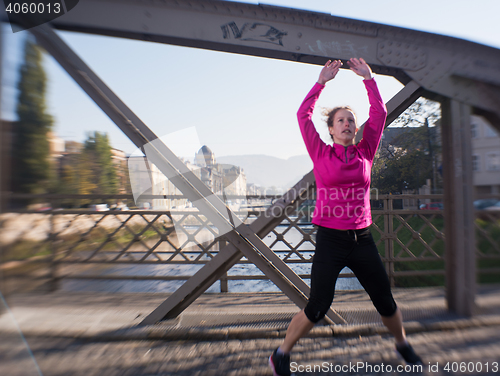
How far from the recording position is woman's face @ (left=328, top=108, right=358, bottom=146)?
6.25 feet

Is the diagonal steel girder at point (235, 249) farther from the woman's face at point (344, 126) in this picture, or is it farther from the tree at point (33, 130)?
the tree at point (33, 130)

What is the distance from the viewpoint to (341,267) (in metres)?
1.79

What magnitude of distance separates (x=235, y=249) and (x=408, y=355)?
144 centimetres

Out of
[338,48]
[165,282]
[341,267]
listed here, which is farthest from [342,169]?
[165,282]

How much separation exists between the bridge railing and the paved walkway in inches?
46.1

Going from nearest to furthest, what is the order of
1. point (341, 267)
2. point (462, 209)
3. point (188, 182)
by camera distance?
point (341, 267)
point (188, 182)
point (462, 209)

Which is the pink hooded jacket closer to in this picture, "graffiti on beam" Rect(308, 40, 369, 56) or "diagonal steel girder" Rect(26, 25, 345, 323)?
"graffiti on beam" Rect(308, 40, 369, 56)

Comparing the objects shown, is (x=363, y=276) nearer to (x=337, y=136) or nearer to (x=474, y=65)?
(x=337, y=136)

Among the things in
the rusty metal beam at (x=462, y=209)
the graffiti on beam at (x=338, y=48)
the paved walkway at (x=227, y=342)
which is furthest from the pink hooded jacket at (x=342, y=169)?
the rusty metal beam at (x=462, y=209)

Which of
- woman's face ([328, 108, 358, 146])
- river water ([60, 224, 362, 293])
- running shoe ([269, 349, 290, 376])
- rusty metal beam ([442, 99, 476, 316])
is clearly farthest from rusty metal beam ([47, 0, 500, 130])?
river water ([60, 224, 362, 293])

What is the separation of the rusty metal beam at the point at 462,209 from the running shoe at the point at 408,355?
3.48 ft

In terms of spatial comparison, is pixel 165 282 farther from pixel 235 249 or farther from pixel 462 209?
pixel 462 209

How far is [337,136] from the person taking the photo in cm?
195

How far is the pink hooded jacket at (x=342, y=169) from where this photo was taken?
5.94ft
